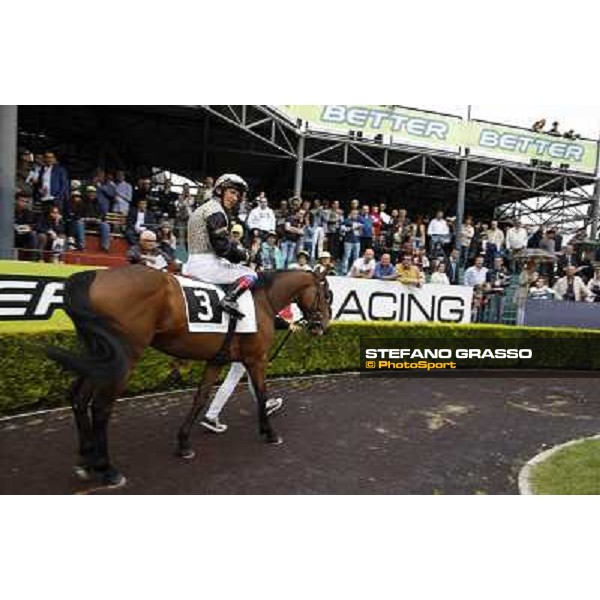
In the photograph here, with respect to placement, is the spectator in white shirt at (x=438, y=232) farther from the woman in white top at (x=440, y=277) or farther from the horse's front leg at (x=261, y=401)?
the horse's front leg at (x=261, y=401)

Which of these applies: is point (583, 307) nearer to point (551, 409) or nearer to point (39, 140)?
point (551, 409)

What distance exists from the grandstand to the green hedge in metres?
3.93

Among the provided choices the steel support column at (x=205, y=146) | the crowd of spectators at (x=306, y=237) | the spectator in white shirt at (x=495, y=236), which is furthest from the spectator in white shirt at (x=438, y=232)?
the steel support column at (x=205, y=146)

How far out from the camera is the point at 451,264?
1091 centimetres

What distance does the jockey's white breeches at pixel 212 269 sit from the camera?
191 inches

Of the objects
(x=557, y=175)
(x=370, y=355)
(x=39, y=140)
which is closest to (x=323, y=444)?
(x=370, y=355)

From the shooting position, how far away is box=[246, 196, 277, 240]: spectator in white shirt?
8.93 m

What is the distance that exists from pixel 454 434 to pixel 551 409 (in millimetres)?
2407

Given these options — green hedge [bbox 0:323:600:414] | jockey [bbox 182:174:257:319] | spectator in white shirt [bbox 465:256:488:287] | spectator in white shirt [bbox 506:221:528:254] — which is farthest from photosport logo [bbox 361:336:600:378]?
jockey [bbox 182:174:257:319]

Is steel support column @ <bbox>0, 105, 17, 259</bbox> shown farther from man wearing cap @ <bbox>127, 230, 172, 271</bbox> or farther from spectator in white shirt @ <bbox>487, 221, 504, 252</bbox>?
spectator in white shirt @ <bbox>487, 221, 504, 252</bbox>

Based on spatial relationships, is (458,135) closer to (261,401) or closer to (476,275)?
(476,275)

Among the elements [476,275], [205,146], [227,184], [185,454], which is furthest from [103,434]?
[205,146]

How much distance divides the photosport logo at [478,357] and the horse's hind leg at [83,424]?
522 centimetres

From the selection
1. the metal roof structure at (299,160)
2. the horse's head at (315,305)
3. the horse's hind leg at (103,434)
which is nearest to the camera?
the horse's hind leg at (103,434)
